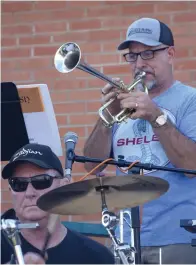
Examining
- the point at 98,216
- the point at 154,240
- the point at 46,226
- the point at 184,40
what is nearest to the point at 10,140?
the point at 46,226

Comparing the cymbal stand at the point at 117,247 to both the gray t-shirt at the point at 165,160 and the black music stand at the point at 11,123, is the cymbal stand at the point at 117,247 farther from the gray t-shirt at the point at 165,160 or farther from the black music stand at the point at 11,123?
the black music stand at the point at 11,123

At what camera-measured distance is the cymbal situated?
4113 millimetres

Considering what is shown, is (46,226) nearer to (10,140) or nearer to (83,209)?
(83,209)

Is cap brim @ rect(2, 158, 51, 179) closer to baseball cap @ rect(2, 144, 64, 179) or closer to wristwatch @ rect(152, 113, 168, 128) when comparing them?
baseball cap @ rect(2, 144, 64, 179)

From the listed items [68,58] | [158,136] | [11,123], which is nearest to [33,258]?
[11,123]

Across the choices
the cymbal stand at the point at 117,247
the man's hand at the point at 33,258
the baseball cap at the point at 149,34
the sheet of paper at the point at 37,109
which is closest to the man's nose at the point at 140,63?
the baseball cap at the point at 149,34

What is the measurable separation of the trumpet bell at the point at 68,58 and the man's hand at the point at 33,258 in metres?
1.06

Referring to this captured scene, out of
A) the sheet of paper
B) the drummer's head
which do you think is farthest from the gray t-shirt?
the drummer's head

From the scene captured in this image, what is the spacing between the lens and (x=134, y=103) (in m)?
4.68

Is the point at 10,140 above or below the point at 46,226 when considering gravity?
above

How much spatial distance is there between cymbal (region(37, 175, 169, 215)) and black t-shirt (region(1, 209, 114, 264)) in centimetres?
21

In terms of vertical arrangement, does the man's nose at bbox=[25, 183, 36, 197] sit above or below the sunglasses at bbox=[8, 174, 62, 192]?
below

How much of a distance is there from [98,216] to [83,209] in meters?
2.02

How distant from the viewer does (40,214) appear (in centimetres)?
446
